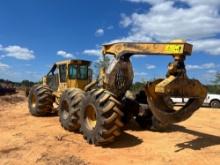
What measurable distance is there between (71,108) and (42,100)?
4.42 metres

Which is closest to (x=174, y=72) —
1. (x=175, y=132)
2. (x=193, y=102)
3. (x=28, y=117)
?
(x=193, y=102)

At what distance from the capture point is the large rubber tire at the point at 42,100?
16.1 metres

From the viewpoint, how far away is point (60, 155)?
909 cm

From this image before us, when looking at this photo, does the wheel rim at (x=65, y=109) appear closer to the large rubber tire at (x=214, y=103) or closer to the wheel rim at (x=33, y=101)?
the wheel rim at (x=33, y=101)

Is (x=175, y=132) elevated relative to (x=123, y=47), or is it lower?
lower

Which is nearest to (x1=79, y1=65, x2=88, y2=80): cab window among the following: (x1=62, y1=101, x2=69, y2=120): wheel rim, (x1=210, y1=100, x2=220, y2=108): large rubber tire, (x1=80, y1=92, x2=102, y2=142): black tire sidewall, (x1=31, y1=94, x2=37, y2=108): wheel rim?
(x1=62, y1=101, x2=69, y2=120): wheel rim

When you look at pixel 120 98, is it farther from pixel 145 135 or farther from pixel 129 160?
pixel 129 160

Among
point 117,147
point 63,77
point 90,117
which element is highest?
point 63,77

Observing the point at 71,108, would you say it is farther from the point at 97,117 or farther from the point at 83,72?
the point at 83,72

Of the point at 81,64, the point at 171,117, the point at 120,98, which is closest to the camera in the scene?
the point at 171,117

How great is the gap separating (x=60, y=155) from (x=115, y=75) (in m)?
3.37

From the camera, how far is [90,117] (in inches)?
433

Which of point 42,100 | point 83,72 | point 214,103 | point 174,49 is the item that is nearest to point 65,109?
point 83,72

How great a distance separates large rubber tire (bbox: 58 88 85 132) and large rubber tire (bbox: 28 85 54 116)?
3.20 meters
